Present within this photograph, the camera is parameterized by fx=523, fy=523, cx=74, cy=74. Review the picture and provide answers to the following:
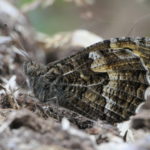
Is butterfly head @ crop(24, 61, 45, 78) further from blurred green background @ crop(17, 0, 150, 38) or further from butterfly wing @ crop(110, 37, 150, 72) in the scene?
blurred green background @ crop(17, 0, 150, 38)

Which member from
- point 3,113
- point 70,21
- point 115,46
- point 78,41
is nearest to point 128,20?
point 70,21

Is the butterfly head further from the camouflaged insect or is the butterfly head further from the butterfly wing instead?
the butterfly wing

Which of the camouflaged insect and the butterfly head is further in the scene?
the butterfly head

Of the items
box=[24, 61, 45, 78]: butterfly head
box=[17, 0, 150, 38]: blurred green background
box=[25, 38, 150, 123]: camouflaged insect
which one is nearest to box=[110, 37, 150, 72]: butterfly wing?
box=[25, 38, 150, 123]: camouflaged insect

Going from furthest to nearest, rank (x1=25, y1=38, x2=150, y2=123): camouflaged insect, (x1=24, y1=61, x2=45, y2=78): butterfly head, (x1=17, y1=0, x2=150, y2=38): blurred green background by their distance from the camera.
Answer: (x1=17, y1=0, x2=150, y2=38): blurred green background, (x1=24, y1=61, x2=45, y2=78): butterfly head, (x1=25, y1=38, x2=150, y2=123): camouflaged insect

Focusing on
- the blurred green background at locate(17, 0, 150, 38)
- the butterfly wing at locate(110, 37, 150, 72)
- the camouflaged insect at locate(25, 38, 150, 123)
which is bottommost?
the camouflaged insect at locate(25, 38, 150, 123)

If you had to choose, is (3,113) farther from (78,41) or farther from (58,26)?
(58,26)

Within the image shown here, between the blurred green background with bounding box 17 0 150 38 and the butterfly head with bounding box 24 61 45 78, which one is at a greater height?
the blurred green background with bounding box 17 0 150 38

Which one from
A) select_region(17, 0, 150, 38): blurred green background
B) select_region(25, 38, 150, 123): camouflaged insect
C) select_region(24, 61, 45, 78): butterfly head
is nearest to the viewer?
select_region(25, 38, 150, 123): camouflaged insect

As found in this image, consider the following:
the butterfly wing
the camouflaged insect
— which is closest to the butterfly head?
the camouflaged insect

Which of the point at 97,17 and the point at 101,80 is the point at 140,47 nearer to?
the point at 101,80
